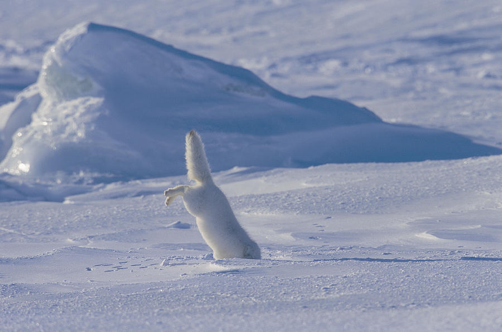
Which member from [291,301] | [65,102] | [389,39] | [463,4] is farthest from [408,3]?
[291,301]

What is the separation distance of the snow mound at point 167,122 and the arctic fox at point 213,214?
169 inches

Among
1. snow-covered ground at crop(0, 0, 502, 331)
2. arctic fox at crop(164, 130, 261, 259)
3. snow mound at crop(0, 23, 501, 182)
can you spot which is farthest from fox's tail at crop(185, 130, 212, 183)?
snow mound at crop(0, 23, 501, 182)

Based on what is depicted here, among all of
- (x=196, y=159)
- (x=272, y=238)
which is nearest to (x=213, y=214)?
(x=196, y=159)

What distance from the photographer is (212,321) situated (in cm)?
230

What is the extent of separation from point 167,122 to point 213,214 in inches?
197

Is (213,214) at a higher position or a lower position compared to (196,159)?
lower

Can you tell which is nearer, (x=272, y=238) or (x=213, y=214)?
(x=213, y=214)

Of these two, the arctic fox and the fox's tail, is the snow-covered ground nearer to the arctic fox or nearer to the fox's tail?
the arctic fox

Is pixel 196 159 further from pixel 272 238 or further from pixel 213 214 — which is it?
pixel 272 238

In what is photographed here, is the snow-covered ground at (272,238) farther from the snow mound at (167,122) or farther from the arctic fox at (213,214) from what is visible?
the arctic fox at (213,214)

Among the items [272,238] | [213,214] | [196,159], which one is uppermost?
[196,159]

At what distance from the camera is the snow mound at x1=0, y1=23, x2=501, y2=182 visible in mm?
7789

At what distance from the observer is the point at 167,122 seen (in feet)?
26.8

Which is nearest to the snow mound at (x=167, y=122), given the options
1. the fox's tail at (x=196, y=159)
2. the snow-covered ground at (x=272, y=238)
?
the snow-covered ground at (x=272, y=238)
